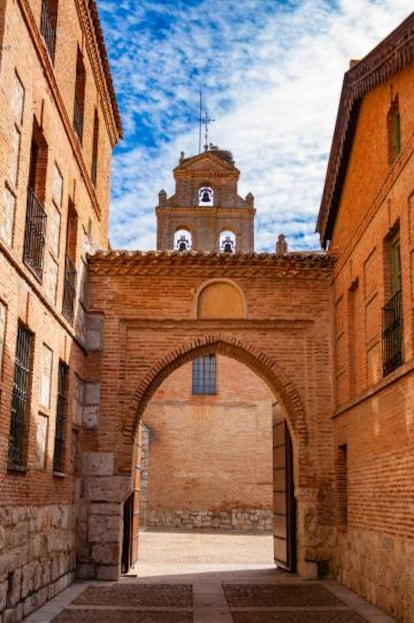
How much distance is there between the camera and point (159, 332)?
14.2 m

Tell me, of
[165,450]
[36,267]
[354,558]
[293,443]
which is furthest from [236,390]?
[36,267]

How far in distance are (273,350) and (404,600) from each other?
5725mm

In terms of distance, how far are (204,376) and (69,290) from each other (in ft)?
55.1

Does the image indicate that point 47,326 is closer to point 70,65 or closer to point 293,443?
point 70,65

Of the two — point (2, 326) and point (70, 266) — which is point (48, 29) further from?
point (2, 326)

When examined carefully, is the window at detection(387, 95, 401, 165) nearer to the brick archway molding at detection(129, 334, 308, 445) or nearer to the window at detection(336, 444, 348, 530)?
the brick archway molding at detection(129, 334, 308, 445)

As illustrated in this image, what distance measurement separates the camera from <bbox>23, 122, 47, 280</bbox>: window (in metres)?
9.80

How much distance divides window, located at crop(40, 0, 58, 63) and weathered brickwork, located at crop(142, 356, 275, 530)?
18387 millimetres

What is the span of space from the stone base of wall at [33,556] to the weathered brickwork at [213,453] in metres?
15.0

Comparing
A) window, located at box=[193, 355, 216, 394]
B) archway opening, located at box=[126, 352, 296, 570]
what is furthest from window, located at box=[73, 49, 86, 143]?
window, located at box=[193, 355, 216, 394]

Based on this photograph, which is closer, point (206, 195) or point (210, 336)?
point (210, 336)

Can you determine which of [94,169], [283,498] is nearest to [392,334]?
[283,498]

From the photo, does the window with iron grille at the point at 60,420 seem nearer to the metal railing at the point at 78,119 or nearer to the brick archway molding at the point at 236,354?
the brick archway molding at the point at 236,354

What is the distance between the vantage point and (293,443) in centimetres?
1413
